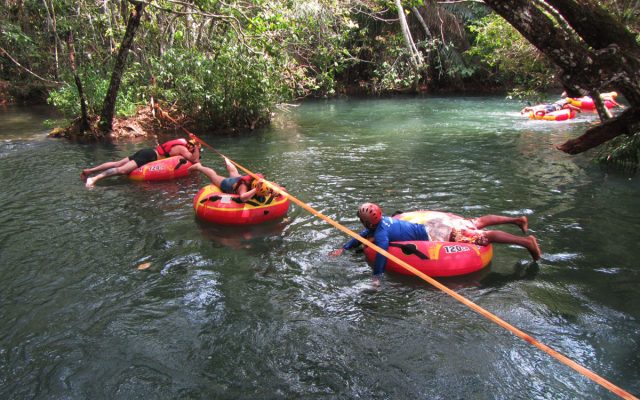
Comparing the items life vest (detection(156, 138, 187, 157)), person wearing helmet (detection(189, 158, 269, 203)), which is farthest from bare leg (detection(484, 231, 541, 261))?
A: life vest (detection(156, 138, 187, 157))

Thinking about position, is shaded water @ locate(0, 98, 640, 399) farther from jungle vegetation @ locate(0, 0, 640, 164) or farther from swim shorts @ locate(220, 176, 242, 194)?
jungle vegetation @ locate(0, 0, 640, 164)

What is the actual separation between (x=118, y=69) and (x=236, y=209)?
8200 millimetres

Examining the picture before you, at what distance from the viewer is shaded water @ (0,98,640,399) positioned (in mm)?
3887

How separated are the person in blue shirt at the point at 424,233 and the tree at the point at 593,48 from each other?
1.83 metres

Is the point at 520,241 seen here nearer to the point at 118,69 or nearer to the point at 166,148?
the point at 166,148

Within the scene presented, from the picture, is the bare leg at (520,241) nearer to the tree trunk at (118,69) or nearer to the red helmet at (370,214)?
the red helmet at (370,214)

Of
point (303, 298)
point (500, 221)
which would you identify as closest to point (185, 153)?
point (303, 298)

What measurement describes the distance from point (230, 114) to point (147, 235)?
8759mm

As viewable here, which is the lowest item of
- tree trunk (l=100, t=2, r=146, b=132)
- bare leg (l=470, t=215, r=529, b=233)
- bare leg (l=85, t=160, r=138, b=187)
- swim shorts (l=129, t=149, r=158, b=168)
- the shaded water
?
the shaded water

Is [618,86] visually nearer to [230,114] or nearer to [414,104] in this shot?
[230,114]

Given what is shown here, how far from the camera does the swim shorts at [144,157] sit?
9.76m

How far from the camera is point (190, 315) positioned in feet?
15.7

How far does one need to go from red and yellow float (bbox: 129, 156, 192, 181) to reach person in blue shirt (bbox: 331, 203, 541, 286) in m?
5.50

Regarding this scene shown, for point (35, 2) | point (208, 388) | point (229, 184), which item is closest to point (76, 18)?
point (35, 2)
